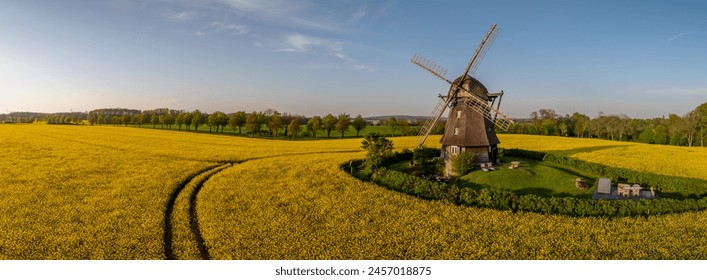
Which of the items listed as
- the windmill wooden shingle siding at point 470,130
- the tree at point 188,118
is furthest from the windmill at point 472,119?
the tree at point 188,118

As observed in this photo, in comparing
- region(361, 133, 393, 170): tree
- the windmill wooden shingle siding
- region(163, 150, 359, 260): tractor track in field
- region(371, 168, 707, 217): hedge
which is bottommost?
region(163, 150, 359, 260): tractor track in field

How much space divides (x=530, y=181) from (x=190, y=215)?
2357 cm

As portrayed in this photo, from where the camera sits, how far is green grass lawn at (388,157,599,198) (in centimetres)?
2357

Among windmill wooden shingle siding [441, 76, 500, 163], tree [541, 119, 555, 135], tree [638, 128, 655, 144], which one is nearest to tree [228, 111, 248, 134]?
windmill wooden shingle siding [441, 76, 500, 163]

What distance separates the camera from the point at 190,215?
1770 centimetres

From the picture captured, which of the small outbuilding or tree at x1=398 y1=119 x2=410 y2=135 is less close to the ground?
tree at x1=398 y1=119 x2=410 y2=135

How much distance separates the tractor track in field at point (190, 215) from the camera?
13380mm

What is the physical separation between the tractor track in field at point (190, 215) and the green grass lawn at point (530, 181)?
1880 centimetres

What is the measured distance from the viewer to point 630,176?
27.0 meters

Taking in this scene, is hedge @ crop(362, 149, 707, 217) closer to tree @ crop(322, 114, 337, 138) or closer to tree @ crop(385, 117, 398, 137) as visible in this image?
tree @ crop(322, 114, 337, 138)

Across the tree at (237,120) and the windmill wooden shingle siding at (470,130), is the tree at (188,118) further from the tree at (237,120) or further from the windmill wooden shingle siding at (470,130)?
the windmill wooden shingle siding at (470,130)

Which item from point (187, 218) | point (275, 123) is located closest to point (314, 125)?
point (275, 123)

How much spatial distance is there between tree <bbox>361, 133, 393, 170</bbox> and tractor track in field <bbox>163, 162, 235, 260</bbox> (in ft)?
45.8

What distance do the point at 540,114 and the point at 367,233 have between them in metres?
124
